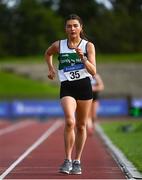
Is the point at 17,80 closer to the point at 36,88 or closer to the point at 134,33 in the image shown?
the point at 36,88

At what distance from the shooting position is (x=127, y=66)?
7169 cm

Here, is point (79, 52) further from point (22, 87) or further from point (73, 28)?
point (22, 87)

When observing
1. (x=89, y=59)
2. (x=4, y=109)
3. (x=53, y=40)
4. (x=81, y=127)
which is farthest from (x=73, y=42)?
(x=53, y=40)

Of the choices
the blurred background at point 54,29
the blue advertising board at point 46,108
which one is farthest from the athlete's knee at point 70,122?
the blurred background at point 54,29

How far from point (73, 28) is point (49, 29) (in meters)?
92.1

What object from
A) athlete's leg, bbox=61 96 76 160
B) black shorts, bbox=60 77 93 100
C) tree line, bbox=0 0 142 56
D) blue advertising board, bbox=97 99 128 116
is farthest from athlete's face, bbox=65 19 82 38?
tree line, bbox=0 0 142 56

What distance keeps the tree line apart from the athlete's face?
84.9 m

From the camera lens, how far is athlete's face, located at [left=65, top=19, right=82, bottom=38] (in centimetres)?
1072

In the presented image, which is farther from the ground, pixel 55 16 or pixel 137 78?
pixel 55 16

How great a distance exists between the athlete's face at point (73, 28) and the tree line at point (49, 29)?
279 ft

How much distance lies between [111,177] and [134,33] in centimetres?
9072

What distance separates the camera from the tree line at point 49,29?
322ft

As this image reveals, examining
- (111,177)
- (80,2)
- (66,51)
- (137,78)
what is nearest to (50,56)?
(66,51)

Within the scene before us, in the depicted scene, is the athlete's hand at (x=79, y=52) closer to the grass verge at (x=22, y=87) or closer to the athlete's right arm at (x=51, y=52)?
the athlete's right arm at (x=51, y=52)
